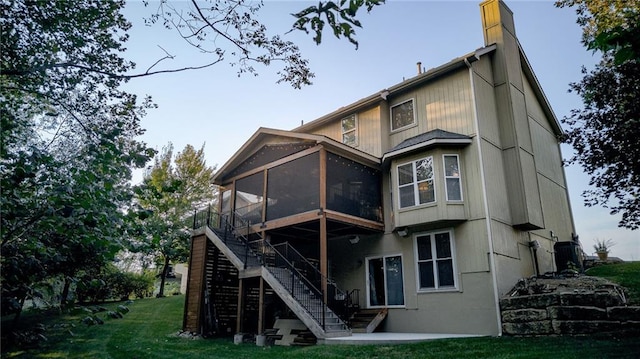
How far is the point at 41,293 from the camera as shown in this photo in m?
3.89

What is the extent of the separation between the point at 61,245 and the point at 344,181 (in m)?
9.61

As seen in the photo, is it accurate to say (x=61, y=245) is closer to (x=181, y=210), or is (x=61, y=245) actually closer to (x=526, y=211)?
(x=526, y=211)

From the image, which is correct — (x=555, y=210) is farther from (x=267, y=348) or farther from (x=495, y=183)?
(x=267, y=348)

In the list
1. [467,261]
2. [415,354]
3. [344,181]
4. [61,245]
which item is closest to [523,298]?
[467,261]

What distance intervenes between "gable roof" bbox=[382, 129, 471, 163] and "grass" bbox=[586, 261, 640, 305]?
5.92 metres

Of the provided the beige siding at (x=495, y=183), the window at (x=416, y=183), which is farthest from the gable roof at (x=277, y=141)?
the beige siding at (x=495, y=183)

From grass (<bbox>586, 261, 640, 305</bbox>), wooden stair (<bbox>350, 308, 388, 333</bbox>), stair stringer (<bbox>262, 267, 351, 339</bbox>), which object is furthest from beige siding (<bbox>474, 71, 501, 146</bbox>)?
stair stringer (<bbox>262, 267, 351, 339</bbox>)

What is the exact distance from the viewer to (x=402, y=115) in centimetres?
1443

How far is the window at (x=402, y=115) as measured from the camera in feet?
46.6

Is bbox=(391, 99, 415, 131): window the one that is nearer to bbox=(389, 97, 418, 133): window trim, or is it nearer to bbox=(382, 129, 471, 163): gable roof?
bbox=(389, 97, 418, 133): window trim

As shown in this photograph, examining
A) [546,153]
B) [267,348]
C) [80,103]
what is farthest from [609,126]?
[80,103]

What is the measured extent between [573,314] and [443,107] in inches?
280

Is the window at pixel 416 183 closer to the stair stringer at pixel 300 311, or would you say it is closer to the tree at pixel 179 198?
the stair stringer at pixel 300 311

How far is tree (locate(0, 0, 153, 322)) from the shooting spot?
3.68 m
